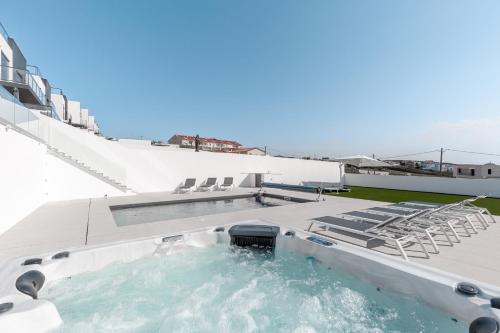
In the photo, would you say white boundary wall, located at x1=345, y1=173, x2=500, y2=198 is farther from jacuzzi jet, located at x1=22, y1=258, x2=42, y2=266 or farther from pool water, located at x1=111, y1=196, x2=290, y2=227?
jacuzzi jet, located at x1=22, y1=258, x2=42, y2=266

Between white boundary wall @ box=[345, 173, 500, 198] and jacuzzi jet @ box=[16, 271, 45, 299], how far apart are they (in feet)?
58.7

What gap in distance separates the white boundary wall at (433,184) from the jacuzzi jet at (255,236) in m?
14.9

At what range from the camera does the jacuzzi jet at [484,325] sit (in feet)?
6.42

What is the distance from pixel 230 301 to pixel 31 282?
2.15m

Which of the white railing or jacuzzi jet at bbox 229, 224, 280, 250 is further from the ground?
the white railing

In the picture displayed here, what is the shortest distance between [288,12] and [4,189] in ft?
37.0

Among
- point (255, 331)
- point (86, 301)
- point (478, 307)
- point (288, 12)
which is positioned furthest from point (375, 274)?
point (288, 12)

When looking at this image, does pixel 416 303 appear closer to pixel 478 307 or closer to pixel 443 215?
pixel 478 307

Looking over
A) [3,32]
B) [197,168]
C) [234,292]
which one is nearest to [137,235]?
[234,292]

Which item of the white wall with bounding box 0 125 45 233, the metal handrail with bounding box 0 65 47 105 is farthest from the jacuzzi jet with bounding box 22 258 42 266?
the metal handrail with bounding box 0 65 47 105

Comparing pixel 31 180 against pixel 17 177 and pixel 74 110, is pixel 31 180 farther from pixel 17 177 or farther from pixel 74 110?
pixel 74 110

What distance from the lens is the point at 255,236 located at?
4.27 metres

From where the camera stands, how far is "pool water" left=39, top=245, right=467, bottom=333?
2.54 metres

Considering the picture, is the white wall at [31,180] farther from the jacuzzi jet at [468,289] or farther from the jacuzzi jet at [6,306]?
the jacuzzi jet at [468,289]
